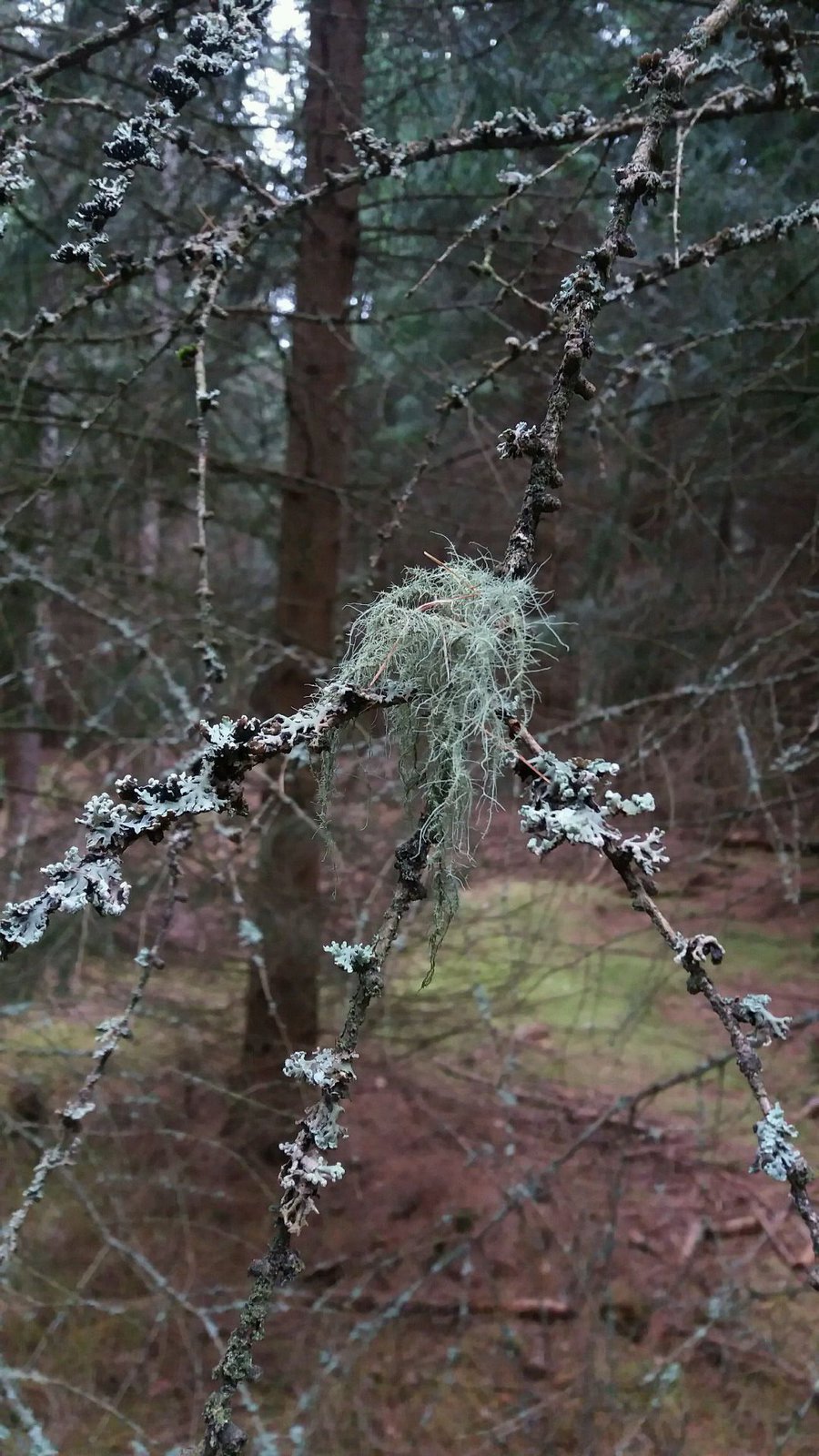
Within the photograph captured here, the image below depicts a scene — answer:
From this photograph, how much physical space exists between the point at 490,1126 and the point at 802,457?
2565mm

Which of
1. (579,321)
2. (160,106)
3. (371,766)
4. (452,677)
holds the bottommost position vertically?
(452,677)

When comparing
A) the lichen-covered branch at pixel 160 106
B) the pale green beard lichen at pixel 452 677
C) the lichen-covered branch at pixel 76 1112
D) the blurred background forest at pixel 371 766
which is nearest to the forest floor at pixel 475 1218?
the blurred background forest at pixel 371 766

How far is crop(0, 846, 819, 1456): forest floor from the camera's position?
9.05 ft

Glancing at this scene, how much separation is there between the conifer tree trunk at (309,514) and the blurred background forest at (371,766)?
1 centimetres

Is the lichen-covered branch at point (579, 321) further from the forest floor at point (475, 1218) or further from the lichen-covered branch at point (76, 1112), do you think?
the forest floor at point (475, 1218)

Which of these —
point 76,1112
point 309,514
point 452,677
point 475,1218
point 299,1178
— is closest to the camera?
point 299,1178

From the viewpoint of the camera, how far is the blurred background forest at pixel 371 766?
2777 mm

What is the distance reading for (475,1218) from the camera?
11.9 feet

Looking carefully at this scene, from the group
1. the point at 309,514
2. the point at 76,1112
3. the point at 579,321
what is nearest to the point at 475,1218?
the point at 309,514

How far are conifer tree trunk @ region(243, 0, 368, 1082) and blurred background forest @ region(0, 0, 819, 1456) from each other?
14mm

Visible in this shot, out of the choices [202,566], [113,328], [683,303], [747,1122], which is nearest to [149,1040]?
[747,1122]

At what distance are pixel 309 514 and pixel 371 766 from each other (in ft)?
3.78

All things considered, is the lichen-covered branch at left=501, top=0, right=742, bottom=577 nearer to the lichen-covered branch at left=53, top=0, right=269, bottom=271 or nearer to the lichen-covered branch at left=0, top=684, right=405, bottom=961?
the lichen-covered branch at left=0, top=684, right=405, bottom=961

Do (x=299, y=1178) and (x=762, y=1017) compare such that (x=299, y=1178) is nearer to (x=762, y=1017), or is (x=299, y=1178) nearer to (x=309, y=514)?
(x=762, y=1017)
